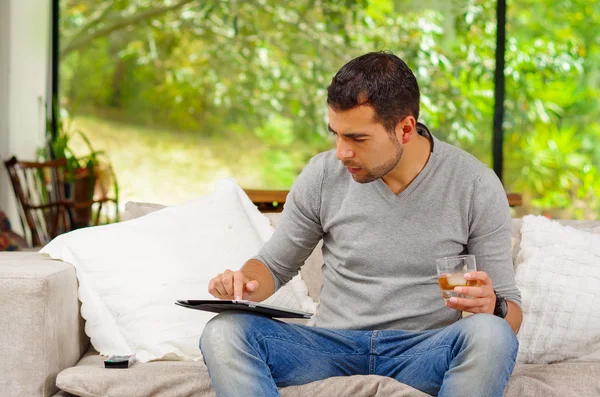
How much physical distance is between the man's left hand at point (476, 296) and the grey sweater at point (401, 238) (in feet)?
0.58

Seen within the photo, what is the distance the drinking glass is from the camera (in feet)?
5.67

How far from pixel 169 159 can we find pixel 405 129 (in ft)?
13.8

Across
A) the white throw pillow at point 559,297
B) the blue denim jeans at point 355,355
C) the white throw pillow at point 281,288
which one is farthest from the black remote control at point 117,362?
the white throw pillow at point 559,297

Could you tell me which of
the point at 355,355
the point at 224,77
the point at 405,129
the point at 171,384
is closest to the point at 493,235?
the point at 405,129

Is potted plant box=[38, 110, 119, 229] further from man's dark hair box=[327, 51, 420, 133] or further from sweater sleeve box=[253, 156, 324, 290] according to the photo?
man's dark hair box=[327, 51, 420, 133]

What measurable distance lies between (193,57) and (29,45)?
1.19 meters

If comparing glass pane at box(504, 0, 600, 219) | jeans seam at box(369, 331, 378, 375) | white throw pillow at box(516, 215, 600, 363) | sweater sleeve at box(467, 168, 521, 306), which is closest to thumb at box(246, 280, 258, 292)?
jeans seam at box(369, 331, 378, 375)

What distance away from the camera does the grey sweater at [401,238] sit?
1.98 meters

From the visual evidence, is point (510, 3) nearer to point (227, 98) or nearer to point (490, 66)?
point (490, 66)

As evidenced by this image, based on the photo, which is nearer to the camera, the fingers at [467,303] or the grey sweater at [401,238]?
the fingers at [467,303]

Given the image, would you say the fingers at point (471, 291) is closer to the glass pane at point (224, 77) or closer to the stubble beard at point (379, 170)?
the stubble beard at point (379, 170)

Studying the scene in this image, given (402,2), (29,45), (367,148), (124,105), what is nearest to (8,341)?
(367,148)

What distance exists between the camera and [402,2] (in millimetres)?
5973

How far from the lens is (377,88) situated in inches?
74.9
